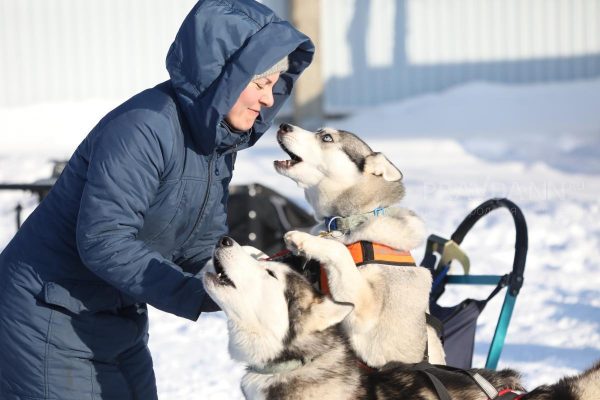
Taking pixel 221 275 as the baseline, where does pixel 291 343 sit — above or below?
below

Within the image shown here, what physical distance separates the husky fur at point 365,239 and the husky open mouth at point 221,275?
0.50m

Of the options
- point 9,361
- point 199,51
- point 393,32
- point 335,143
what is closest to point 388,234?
point 335,143

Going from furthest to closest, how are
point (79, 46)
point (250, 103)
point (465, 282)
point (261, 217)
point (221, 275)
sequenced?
point (79, 46) → point (261, 217) → point (465, 282) → point (250, 103) → point (221, 275)

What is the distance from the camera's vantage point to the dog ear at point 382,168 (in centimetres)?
363

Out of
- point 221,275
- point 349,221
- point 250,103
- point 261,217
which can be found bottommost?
point 261,217

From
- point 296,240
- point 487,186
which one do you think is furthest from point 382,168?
point 487,186

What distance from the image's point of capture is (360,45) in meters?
11.8

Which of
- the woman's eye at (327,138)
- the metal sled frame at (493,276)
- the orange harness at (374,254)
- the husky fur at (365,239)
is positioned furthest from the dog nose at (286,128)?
the metal sled frame at (493,276)

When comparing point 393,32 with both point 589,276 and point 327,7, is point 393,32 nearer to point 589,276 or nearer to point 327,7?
point 327,7

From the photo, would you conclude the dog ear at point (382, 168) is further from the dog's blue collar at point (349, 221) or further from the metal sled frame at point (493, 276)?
the metal sled frame at point (493, 276)

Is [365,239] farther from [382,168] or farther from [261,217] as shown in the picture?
[261,217]

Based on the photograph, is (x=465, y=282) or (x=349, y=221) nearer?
(x=349, y=221)

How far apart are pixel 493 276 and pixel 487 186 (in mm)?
4856

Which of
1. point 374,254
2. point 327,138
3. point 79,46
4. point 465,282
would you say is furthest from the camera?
point 79,46
